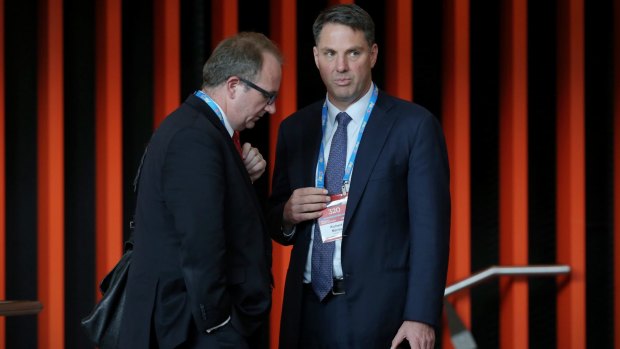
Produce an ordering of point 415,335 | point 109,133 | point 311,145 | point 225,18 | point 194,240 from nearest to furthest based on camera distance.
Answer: point 194,240 → point 415,335 → point 311,145 → point 109,133 → point 225,18

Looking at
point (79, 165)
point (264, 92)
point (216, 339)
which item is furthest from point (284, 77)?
point (216, 339)

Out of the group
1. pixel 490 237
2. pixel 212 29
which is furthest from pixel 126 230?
pixel 490 237

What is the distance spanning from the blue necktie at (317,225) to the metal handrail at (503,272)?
3.62 feet

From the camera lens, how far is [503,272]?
3.74m

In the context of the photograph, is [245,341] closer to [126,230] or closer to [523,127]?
[126,230]

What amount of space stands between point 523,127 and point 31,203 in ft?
6.46

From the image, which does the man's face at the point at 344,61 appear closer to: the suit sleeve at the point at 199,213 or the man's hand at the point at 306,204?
the man's hand at the point at 306,204

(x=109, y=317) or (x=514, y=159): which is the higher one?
(x=514, y=159)

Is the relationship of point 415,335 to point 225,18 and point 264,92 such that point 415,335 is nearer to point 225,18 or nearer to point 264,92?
point 264,92

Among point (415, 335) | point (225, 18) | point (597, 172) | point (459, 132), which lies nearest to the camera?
point (415, 335)

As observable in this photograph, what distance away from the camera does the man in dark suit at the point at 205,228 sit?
6.72ft

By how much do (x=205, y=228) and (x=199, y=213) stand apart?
0.11ft

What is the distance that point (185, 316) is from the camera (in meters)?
2.12

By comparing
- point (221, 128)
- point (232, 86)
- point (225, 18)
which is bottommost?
point (221, 128)
